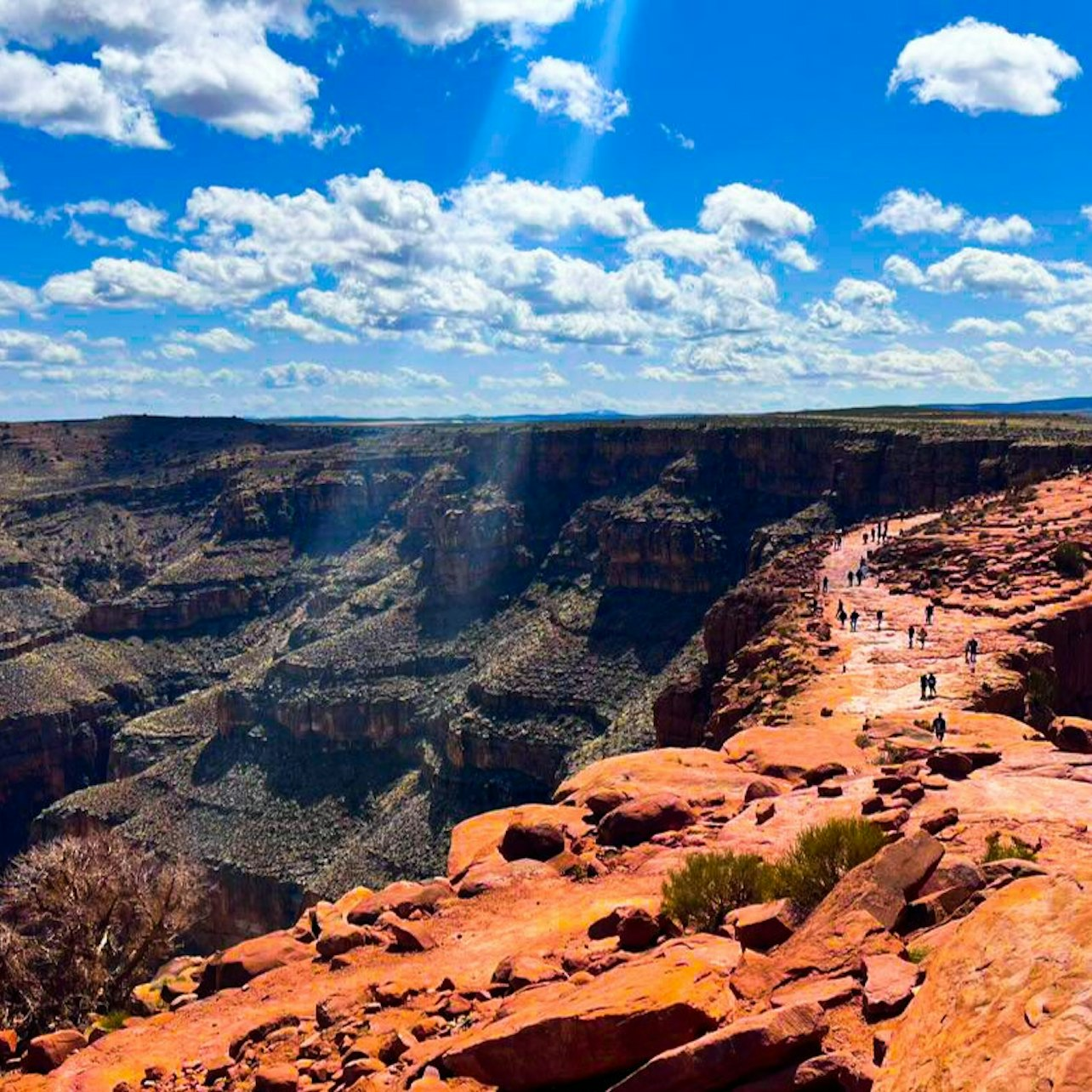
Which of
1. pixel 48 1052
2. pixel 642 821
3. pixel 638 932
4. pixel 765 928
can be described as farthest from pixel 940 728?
pixel 48 1052

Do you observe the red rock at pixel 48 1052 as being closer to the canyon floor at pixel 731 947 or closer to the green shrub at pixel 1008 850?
the canyon floor at pixel 731 947

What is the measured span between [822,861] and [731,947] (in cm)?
219

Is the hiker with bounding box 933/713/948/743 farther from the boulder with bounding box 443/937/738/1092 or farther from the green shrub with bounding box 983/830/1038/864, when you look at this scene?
the boulder with bounding box 443/937/738/1092

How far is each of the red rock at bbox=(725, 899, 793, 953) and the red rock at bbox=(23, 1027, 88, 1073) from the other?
10648 millimetres

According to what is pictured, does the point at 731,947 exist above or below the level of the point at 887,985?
below

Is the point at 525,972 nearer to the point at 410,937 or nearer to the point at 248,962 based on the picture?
the point at 410,937

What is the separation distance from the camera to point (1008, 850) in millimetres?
12922

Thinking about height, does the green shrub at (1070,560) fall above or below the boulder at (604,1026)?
above

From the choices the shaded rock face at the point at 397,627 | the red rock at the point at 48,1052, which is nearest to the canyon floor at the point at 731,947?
the red rock at the point at 48,1052

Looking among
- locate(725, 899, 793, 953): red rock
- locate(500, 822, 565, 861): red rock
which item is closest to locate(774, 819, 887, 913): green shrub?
locate(725, 899, 793, 953): red rock

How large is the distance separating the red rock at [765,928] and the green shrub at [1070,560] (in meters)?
30.9

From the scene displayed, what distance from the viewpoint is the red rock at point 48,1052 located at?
15.1 metres

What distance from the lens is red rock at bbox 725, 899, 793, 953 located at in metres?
11.5

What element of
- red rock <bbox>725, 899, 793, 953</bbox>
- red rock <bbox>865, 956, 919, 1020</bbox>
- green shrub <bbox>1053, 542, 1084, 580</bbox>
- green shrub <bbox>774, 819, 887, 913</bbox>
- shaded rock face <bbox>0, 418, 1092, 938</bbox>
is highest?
green shrub <bbox>1053, 542, 1084, 580</bbox>
